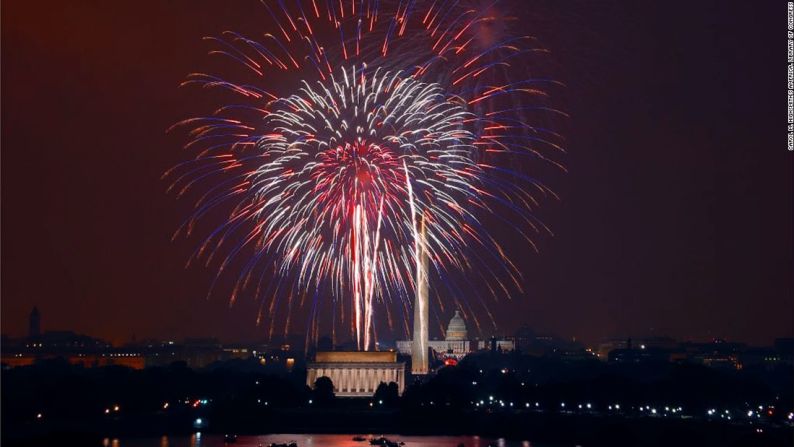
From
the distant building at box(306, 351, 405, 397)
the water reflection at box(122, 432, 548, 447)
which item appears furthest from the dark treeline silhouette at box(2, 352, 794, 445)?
the distant building at box(306, 351, 405, 397)

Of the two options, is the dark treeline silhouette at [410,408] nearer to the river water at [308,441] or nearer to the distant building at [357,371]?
the river water at [308,441]

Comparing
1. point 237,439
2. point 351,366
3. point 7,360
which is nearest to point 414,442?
point 237,439

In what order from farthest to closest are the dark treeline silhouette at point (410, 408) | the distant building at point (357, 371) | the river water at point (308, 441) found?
the distant building at point (357, 371) → the dark treeline silhouette at point (410, 408) → the river water at point (308, 441)

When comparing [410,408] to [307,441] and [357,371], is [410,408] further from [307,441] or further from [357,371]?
[357,371]

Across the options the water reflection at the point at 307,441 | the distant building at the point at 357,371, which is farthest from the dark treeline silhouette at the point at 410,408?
the distant building at the point at 357,371

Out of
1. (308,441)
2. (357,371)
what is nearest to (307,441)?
(308,441)
